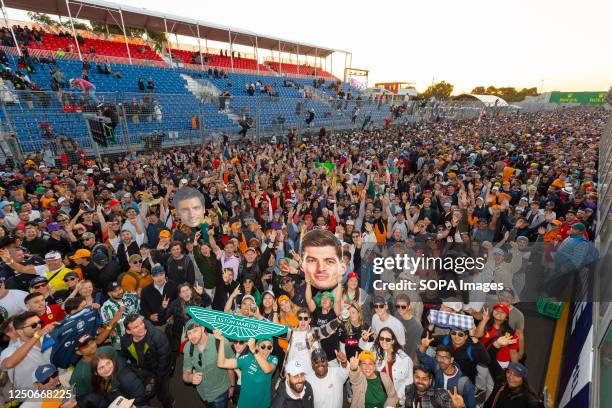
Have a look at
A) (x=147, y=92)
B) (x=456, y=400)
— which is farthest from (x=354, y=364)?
(x=147, y=92)

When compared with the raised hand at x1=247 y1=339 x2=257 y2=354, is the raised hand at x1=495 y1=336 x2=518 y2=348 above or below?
below

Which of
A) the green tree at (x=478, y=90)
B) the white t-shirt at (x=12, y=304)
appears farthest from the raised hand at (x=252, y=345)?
the green tree at (x=478, y=90)

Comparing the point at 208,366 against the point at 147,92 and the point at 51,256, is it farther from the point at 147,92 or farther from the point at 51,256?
the point at 147,92

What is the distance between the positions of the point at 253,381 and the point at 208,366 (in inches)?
21.6

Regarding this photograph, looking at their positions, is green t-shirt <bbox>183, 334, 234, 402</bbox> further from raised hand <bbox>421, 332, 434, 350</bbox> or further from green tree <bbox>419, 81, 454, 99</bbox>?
green tree <bbox>419, 81, 454, 99</bbox>

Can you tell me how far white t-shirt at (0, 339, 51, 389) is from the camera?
10.3 feet

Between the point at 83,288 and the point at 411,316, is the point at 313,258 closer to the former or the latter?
the point at 411,316

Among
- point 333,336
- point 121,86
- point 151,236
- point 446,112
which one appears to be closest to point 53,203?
point 151,236

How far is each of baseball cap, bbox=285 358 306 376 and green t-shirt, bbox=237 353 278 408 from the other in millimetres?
178

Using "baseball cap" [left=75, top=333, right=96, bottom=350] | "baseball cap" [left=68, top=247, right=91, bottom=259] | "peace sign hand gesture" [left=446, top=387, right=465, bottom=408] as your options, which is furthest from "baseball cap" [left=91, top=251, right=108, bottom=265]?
"peace sign hand gesture" [left=446, top=387, right=465, bottom=408]

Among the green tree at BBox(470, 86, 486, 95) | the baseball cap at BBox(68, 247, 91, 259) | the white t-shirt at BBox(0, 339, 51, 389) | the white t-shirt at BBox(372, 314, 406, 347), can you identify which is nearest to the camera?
the white t-shirt at BBox(0, 339, 51, 389)

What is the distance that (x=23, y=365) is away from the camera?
3168 millimetres

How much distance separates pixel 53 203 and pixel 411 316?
27.5 ft

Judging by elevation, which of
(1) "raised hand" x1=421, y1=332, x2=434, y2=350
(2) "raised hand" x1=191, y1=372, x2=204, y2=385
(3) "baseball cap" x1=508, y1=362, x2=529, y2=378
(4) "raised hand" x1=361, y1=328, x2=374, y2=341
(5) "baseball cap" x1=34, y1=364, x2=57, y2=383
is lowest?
(2) "raised hand" x1=191, y1=372, x2=204, y2=385
